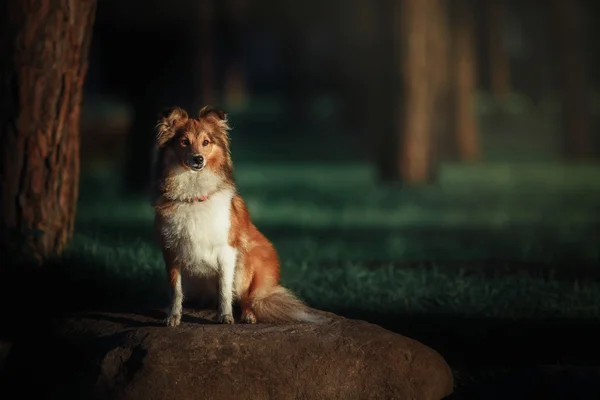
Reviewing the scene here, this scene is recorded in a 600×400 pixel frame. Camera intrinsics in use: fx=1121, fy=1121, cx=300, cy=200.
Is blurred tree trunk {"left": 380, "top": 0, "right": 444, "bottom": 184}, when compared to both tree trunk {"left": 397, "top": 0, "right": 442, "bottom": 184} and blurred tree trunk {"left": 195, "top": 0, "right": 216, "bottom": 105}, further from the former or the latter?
blurred tree trunk {"left": 195, "top": 0, "right": 216, "bottom": 105}

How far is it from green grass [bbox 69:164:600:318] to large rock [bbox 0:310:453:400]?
1.72 m

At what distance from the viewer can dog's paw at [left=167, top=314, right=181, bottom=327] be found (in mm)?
7133

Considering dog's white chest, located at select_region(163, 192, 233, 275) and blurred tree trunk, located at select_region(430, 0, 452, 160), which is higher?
blurred tree trunk, located at select_region(430, 0, 452, 160)

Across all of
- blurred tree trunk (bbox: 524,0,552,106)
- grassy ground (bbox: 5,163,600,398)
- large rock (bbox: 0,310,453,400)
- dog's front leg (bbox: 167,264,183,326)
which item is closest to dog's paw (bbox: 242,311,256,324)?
large rock (bbox: 0,310,453,400)

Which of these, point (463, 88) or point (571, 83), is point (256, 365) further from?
point (463, 88)

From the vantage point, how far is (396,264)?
11109mm

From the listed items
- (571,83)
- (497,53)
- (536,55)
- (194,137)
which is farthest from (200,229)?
(536,55)

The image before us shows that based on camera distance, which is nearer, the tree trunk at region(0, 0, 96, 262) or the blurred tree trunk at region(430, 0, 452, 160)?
the tree trunk at region(0, 0, 96, 262)

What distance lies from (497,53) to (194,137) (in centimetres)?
3746

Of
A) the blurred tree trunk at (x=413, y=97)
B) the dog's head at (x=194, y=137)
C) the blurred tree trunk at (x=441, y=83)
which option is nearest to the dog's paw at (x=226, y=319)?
the dog's head at (x=194, y=137)

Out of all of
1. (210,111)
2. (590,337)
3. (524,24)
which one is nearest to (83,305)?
(210,111)

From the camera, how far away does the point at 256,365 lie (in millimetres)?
6727

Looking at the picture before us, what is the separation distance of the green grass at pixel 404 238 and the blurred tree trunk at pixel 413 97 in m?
0.59

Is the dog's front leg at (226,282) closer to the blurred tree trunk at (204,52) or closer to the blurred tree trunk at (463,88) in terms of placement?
the blurred tree trunk at (204,52)
